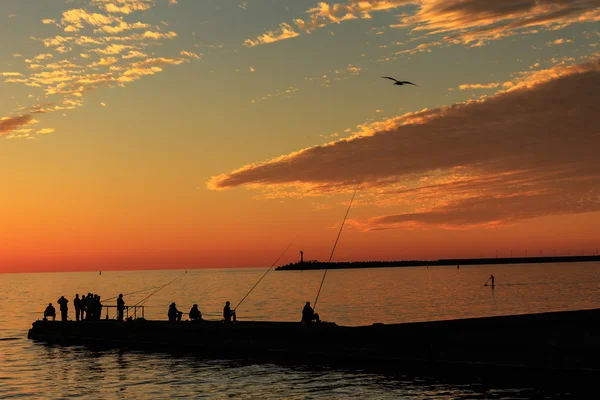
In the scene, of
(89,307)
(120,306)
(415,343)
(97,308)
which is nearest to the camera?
(415,343)

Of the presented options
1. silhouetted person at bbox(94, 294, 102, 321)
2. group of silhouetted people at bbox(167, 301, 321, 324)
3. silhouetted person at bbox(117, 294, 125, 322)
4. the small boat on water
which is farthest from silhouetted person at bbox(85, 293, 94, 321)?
group of silhouetted people at bbox(167, 301, 321, 324)

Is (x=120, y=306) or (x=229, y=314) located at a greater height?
(x=120, y=306)

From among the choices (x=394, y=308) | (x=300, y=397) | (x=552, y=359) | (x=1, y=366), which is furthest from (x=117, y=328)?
(x=394, y=308)

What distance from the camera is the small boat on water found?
22.6 m

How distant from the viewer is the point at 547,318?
98.4ft

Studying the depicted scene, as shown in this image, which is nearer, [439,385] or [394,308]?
[439,385]

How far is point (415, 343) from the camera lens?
2666 centimetres

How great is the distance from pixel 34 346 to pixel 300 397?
80.5 ft

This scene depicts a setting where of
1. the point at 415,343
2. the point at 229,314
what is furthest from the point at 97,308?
the point at 415,343

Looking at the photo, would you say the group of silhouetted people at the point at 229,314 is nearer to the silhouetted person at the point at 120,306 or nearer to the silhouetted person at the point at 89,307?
the silhouetted person at the point at 120,306

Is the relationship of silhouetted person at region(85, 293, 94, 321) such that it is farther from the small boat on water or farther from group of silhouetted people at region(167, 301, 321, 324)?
group of silhouetted people at region(167, 301, 321, 324)

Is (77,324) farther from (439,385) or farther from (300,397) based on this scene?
(439,385)

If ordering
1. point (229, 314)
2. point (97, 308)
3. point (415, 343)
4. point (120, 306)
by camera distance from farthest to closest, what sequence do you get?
point (97, 308) → point (120, 306) → point (229, 314) → point (415, 343)

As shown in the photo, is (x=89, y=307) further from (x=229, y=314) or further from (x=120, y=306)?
(x=229, y=314)
